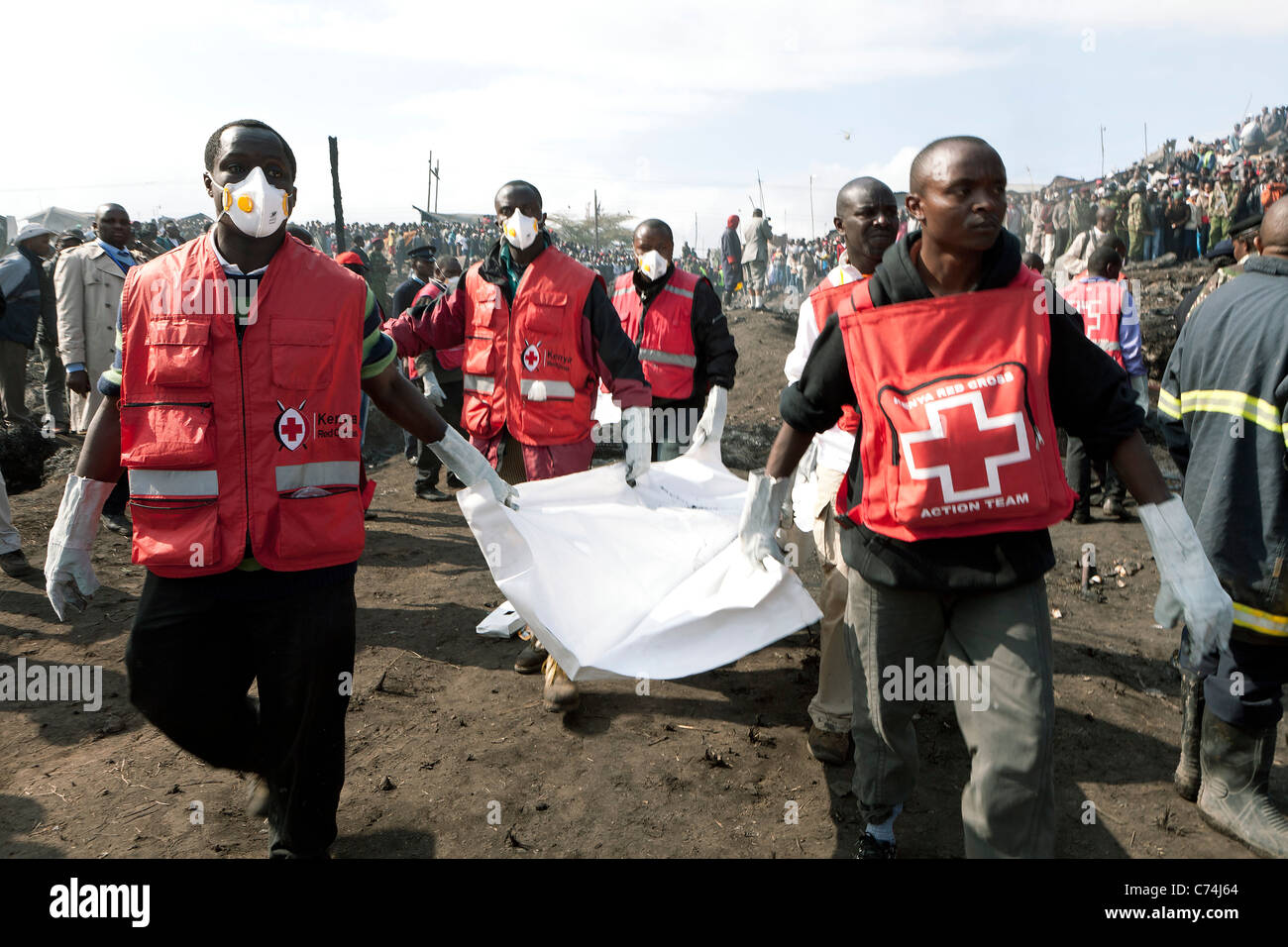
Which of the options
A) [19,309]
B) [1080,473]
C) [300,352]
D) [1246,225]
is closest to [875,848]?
[300,352]

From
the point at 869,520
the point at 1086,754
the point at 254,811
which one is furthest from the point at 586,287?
the point at 1086,754

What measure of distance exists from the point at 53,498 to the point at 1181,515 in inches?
354

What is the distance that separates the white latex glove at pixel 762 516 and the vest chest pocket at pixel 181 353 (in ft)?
5.60

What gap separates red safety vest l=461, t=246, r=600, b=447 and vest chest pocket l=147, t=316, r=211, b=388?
2.14 meters

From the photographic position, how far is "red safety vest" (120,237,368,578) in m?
2.48

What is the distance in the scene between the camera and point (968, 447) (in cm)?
227

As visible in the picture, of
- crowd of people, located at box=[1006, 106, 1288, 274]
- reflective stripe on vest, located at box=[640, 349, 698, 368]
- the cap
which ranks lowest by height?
reflective stripe on vest, located at box=[640, 349, 698, 368]

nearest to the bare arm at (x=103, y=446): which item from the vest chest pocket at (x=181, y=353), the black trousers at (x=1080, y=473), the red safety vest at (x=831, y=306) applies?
the vest chest pocket at (x=181, y=353)

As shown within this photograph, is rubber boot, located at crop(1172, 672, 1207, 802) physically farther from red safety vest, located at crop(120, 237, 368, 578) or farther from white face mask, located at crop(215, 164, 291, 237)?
white face mask, located at crop(215, 164, 291, 237)

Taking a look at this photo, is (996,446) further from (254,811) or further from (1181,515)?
(254,811)

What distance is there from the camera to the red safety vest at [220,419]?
2.48 m

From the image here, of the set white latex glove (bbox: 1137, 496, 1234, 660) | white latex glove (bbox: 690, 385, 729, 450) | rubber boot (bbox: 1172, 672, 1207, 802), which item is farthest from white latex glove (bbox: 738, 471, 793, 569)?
white latex glove (bbox: 690, 385, 729, 450)

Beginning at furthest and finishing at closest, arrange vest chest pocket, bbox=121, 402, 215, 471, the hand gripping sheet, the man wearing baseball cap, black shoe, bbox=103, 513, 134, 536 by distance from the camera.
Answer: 1. the man wearing baseball cap
2. black shoe, bbox=103, 513, 134, 536
3. the hand gripping sheet
4. vest chest pocket, bbox=121, 402, 215, 471

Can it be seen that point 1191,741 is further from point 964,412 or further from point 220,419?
point 220,419
